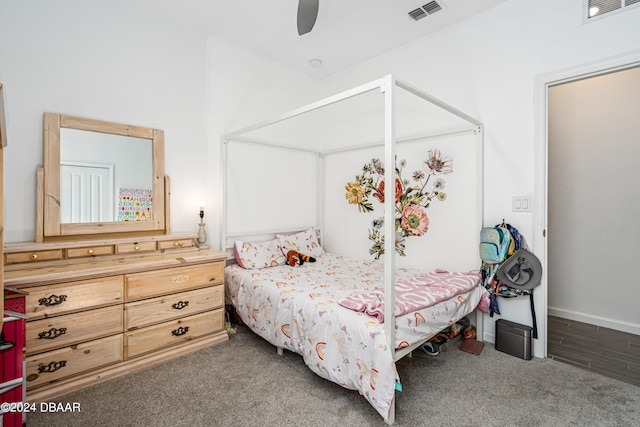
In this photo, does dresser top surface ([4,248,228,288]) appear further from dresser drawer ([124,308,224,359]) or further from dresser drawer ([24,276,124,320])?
dresser drawer ([124,308,224,359])

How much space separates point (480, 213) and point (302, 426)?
208 cm

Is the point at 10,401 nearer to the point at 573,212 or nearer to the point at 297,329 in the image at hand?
the point at 297,329

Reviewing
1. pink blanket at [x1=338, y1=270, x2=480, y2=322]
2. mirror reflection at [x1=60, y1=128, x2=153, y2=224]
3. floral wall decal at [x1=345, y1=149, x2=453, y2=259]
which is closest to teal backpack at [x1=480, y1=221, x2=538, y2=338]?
pink blanket at [x1=338, y1=270, x2=480, y2=322]

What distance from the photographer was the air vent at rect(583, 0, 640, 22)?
2.07m

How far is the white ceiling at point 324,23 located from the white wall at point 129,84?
19 centimetres

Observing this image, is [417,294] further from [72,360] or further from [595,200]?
[595,200]

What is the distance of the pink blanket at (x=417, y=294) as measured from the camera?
184cm

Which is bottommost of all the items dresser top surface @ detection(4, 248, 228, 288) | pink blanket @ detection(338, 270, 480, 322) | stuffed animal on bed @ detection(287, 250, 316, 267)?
pink blanket @ detection(338, 270, 480, 322)

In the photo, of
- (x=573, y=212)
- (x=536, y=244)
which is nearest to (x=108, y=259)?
(x=536, y=244)

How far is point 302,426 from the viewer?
1631 mm

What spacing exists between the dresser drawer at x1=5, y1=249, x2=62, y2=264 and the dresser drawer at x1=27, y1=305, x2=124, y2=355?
0.45 metres

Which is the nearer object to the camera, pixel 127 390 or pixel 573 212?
pixel 127 390

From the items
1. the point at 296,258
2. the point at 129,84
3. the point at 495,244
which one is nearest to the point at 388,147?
the point at 495,244

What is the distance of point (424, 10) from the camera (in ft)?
8.77
